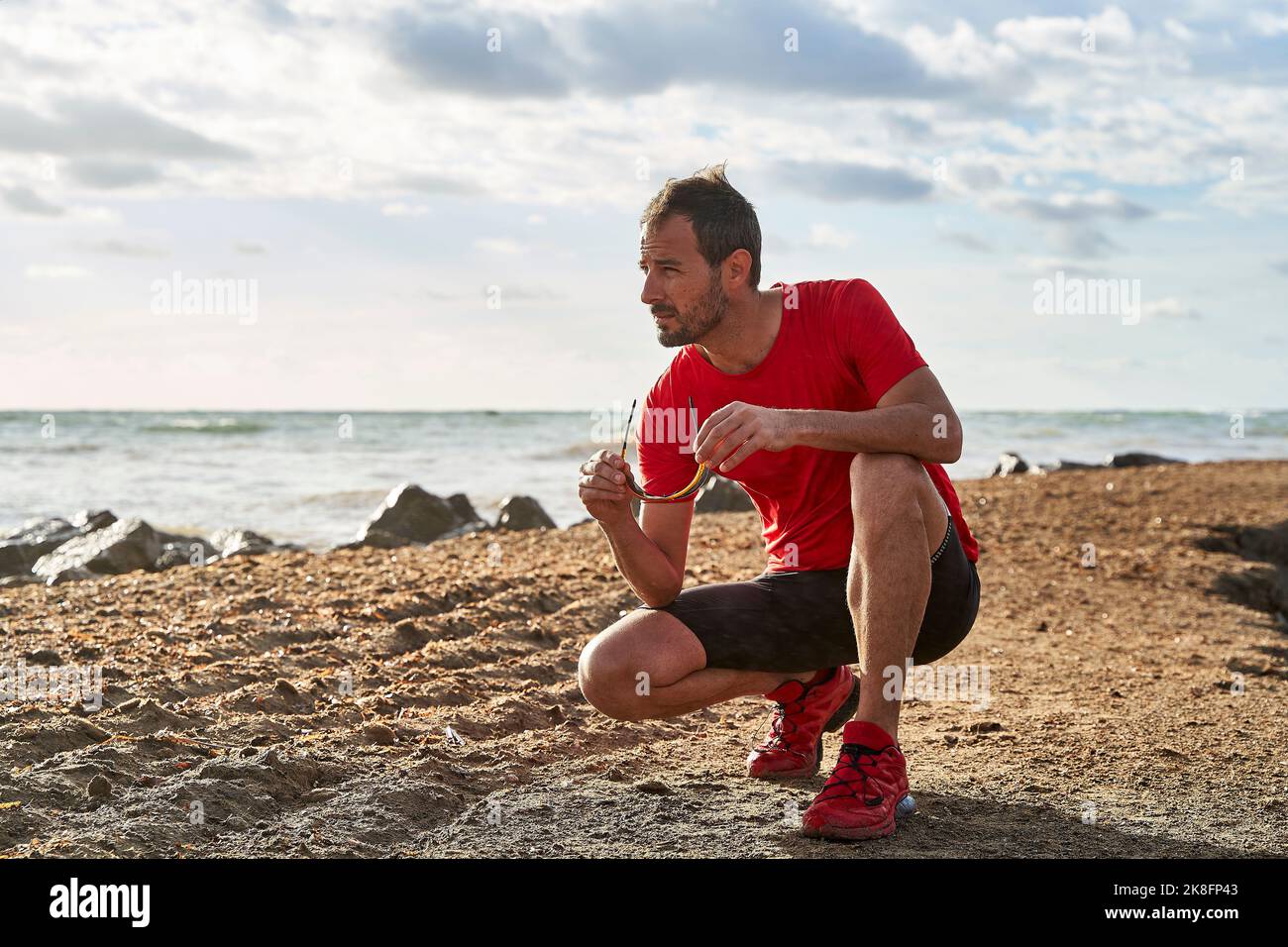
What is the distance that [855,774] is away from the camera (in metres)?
2.97

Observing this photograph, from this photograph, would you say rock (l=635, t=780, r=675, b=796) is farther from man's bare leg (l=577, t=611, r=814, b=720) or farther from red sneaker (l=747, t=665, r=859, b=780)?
red sneaker (l=747, t=665, r=859, b=780)

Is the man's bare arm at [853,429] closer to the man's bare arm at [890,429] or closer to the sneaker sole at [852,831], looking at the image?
the man's bare arm at [890,429]

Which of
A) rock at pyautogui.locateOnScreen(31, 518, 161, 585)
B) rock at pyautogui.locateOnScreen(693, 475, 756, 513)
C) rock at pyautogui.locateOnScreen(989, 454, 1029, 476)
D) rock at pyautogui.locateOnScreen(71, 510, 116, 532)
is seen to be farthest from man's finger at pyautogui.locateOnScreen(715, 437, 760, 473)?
rock at pyautogui.locateOnScreen(989, 454, 1029, 476)

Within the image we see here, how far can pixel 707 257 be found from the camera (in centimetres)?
329

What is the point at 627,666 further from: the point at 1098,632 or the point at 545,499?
the point at 545,499

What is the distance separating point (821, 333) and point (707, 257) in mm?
374

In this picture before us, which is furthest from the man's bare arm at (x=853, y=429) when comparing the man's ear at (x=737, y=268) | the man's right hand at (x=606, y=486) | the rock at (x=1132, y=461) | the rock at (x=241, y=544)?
the rock at (x=1132, y=461)

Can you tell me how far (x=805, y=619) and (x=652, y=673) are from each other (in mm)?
438

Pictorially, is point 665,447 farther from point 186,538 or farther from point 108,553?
point 186,538

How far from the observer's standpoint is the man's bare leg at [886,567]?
3.02m

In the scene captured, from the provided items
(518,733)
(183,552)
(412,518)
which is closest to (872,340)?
(518,733)

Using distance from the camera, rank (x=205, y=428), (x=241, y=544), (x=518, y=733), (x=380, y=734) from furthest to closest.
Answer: (x=205, y=428), (x=241, y=544), (x=518, y=733), (x=380, y=734)

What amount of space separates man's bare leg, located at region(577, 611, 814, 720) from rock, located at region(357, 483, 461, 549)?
6.83m

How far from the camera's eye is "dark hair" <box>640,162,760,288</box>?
3.29m
